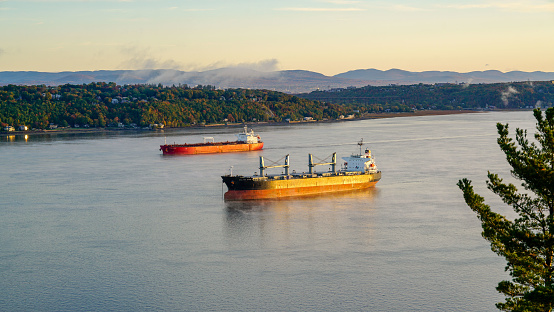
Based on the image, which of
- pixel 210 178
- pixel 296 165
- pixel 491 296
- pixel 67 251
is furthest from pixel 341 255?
pixel 296 165

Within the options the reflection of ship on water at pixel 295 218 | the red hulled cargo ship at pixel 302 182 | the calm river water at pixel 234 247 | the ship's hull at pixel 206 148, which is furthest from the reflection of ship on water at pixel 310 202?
the ship's hull at pixel 206 148

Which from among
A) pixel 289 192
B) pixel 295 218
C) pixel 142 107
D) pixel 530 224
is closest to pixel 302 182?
pixel 289 192

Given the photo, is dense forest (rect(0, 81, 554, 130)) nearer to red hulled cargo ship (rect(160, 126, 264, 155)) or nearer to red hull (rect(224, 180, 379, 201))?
red hulled cargo ship (rect(160, 126, 264, 155))

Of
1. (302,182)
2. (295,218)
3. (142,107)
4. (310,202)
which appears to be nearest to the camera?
(295,218)

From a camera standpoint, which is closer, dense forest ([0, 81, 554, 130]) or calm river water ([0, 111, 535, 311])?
calm river water ([0, 111, 535, 311])

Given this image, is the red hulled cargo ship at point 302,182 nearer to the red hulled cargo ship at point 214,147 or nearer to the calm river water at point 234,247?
the calm river water at point 234,247

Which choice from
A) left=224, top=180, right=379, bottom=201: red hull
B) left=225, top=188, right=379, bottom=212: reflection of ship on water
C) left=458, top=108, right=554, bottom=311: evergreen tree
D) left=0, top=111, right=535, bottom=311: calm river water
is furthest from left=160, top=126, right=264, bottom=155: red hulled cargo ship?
left=458, top=108, right=554, bottom=311: evergreen tree

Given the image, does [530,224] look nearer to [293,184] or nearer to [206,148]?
[293,184]
